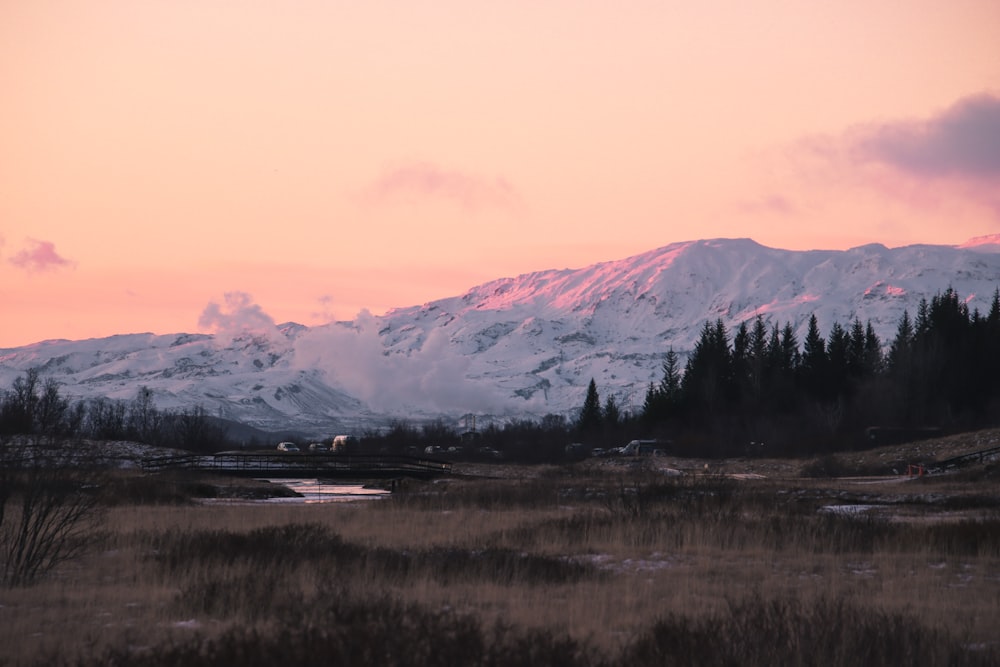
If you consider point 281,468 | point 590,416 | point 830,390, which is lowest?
point 281,468

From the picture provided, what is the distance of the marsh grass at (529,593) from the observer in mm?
11930

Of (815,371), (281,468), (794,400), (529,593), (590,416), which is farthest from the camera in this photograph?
(590,416)

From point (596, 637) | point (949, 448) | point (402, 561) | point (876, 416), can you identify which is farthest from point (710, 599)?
point (876, 416)

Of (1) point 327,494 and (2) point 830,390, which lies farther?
(2) point 830,390

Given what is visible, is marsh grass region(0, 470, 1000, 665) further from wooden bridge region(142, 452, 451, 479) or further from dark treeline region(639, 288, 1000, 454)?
dark treeline region(639, 288, 1000, 454)

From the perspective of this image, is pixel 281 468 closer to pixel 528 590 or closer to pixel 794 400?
pixel 528 590

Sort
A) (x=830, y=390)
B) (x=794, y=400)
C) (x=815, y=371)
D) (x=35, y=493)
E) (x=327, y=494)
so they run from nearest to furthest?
(x=35, y=493), (x=327, y=494), (x=794, y=400), (x=830, y=390), (x=815, y=371)

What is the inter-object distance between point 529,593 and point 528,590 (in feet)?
1.08

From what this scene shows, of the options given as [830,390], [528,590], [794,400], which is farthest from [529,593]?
[830,390]

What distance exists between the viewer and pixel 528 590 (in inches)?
673

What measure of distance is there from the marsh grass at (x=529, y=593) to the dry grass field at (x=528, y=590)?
0.05 m

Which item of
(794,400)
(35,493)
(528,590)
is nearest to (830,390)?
(794,400)

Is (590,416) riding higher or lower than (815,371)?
lower

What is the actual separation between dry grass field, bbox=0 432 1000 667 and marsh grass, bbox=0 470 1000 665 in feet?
0.16
